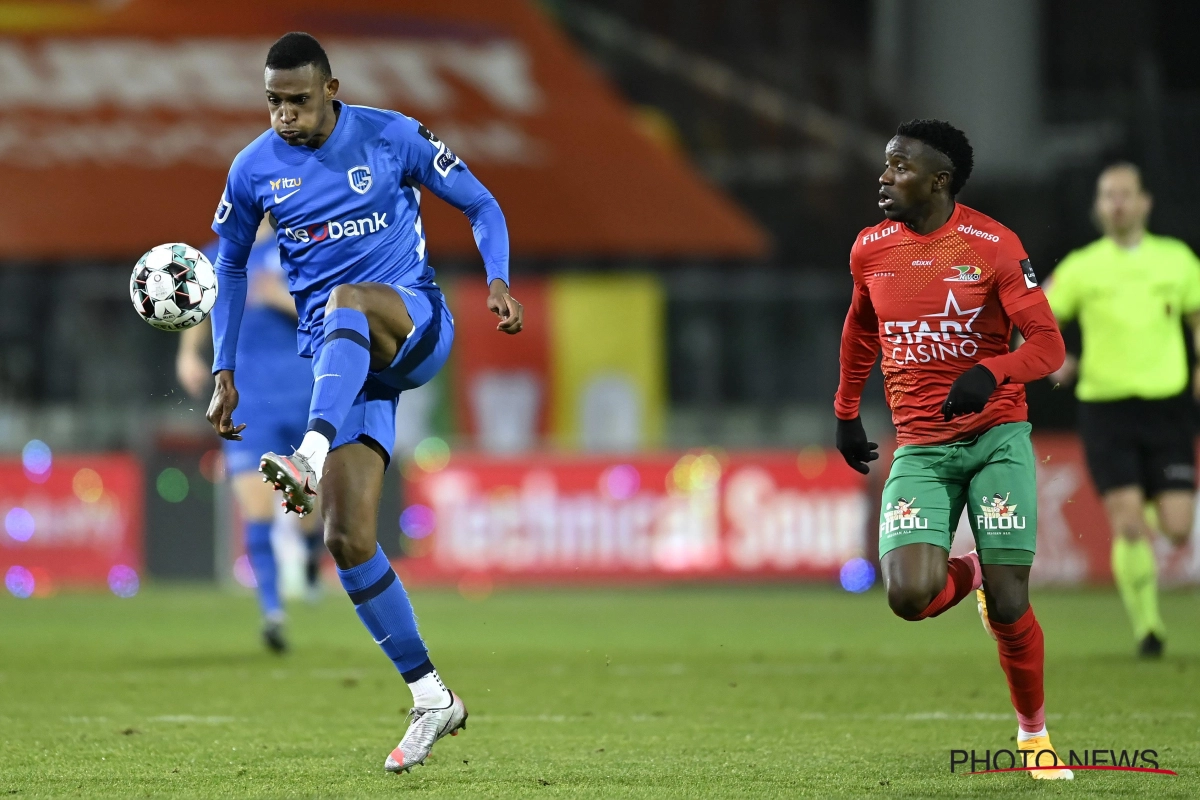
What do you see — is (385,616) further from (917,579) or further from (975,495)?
(975,495)

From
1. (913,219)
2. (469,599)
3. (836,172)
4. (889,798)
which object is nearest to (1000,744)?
(889,798)

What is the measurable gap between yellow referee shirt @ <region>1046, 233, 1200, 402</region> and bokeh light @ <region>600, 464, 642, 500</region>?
545 centimetres

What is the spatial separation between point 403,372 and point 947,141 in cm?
185

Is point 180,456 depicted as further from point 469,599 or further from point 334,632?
point 334,632

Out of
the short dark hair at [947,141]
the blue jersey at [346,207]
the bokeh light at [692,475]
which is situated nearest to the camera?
the short dark hair at [947,141]

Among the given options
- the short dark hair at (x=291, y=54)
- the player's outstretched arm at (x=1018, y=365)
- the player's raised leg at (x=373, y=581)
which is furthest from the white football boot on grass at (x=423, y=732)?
the short dark hair at (x=291, y=54)

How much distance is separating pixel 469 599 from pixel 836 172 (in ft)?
28.3

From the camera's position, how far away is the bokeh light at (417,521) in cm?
1406

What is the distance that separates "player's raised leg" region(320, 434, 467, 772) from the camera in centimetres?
533

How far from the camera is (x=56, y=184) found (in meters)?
Answer: 16.8

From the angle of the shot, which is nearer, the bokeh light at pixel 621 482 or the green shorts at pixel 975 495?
the green shorts at pixel 975 495

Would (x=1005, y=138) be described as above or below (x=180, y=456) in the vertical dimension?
above

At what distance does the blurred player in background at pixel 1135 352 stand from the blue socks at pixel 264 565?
4.29 metres

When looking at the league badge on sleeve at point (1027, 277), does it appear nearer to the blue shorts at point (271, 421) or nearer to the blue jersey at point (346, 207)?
the blue jersey at point (346, 207)
